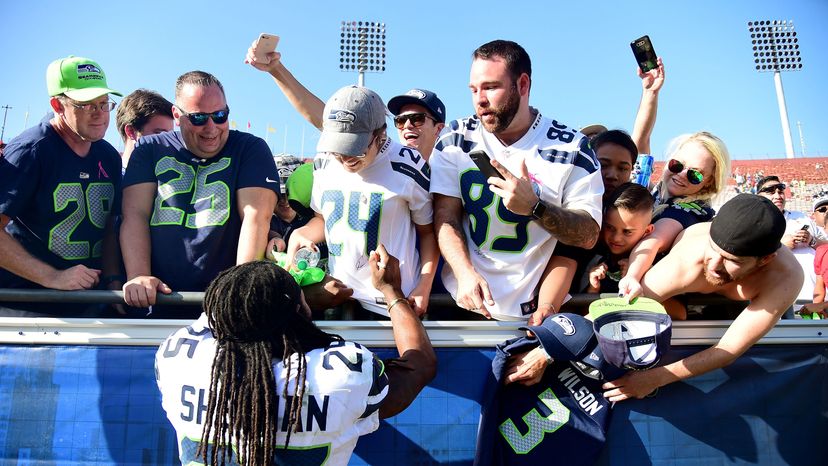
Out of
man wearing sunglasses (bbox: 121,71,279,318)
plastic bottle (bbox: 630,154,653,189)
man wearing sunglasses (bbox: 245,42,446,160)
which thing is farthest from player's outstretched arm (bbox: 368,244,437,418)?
plastic bottle (bbox: 630,154,653,189)

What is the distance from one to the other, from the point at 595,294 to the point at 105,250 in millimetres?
2735

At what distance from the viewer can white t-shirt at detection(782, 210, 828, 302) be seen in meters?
6.02

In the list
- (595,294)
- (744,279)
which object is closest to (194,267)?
(595,294)

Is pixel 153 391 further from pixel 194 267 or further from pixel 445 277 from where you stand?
pixel 445 277

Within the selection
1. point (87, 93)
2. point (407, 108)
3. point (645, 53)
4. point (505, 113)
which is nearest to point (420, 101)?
point (407, 108)

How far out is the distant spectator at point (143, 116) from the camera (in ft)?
15.6

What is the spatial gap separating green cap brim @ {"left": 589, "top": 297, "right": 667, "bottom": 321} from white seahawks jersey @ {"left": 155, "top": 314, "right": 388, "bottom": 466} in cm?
106

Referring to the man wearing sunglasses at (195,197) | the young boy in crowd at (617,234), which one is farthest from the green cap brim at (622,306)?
the man wearing sunglasses at (195,197)

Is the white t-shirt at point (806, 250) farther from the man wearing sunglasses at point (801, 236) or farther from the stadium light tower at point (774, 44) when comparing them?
the stadium light tower at point (774, 44)

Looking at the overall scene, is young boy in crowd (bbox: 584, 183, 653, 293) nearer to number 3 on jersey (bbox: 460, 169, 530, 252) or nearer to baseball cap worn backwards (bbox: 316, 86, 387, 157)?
number 3 on jersey (bbox: 460, 169, 530, 252)

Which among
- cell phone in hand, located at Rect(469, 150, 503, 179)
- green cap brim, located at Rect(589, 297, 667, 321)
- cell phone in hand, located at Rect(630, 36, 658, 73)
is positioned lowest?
green cap brim, located at Rect(589, 297, 667, 321)

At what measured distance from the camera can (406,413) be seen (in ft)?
9.48

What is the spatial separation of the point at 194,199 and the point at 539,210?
1932mm

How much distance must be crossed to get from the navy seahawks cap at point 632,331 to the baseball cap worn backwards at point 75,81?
3.00 metres
